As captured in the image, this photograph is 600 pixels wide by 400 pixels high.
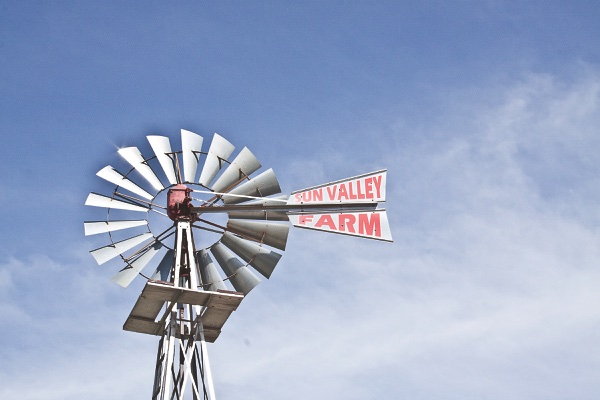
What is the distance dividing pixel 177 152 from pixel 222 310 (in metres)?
3.56

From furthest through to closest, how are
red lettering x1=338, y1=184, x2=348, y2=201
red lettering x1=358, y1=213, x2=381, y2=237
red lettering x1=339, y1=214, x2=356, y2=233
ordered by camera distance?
red lettering x1=338, y1=184, x2=348, y2=201, red lettering x1=339, y1=214, x2=356, y2=233, red lettering x1=358, y1=213, x2=381, y2=237

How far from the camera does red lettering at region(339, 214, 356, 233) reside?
17.0m

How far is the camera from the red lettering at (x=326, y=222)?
17078mm

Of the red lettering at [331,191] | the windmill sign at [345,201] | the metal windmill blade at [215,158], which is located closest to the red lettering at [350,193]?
the windmill sign at [345,201]

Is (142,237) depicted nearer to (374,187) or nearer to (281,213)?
(281,213)

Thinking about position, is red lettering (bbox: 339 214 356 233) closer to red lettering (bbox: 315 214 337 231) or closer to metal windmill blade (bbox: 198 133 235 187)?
red lettering (bbox: 315 214 337 231)

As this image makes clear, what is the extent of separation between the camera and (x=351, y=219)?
17078 mm

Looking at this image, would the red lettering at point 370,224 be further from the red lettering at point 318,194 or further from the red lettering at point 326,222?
the red lettering at point 318,194

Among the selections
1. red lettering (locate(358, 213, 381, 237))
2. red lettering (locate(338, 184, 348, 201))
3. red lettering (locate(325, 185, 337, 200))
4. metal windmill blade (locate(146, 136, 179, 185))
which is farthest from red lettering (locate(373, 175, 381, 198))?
metal windmill blade (locate(146, 136, 179, 185))

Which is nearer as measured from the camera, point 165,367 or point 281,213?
point 165,367

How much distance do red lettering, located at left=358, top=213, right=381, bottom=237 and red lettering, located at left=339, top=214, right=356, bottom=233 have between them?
136 millimetres

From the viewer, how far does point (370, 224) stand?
55.6ft

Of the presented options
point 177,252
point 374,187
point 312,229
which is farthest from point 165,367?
point 374,187

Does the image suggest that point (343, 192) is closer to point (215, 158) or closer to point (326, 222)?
point (326, 222)
